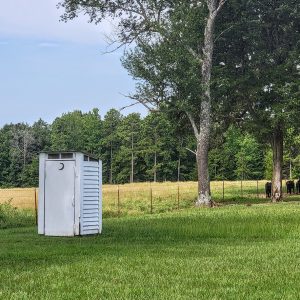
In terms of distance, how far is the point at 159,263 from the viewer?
1198 centimetres

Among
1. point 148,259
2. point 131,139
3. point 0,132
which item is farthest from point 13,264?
point 0,132

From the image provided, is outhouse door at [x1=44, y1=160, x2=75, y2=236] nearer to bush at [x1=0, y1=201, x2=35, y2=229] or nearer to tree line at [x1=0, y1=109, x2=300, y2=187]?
bush at [x1=0, y1=201, x2=35, y2=229]

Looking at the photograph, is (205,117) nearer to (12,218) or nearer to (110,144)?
(12,218)

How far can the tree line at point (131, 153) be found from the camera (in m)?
120

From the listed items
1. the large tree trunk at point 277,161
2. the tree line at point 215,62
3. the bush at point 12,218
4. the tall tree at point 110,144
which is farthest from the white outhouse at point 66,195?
the tall tree at point 110,144

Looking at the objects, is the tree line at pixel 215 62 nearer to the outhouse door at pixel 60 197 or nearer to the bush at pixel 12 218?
the bush at pixel 12 218

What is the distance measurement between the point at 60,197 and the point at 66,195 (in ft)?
0.69

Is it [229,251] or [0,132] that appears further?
[0,132]

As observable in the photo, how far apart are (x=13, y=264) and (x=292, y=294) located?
19.7 ft

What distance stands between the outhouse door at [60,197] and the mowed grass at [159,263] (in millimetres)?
686

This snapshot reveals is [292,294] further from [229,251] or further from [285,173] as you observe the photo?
[285,173]

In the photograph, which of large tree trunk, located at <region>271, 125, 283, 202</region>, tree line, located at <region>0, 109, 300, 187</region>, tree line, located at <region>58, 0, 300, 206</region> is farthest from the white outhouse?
tree line, located at <region>0, 109, 300, 187</region>

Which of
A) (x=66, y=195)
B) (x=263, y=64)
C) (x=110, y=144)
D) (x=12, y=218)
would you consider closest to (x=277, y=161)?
(x=263, y=64)

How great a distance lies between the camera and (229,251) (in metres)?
14.2
